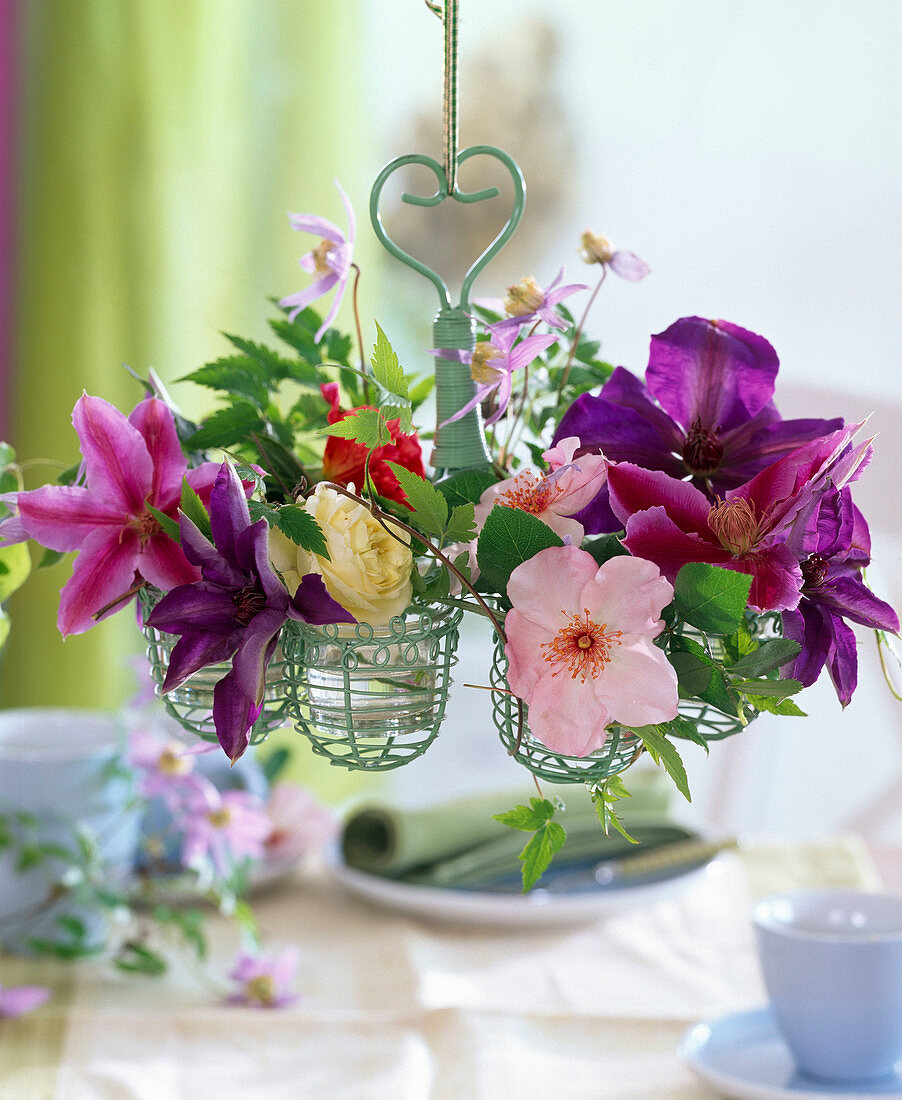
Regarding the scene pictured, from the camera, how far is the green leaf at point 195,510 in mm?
365

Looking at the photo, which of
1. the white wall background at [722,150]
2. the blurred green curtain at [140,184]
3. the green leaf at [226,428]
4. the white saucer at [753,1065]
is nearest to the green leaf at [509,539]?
the green leaf at [226,428]

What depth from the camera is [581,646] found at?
337 mm

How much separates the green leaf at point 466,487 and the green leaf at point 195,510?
8 cm

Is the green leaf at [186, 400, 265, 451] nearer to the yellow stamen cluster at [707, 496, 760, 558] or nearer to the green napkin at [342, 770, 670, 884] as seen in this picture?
the yellow stamen cluster at [707, 496, 760, 558]

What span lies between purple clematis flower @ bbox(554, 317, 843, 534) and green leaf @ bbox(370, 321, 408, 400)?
0.07 m

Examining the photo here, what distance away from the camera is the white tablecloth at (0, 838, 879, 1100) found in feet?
2.23

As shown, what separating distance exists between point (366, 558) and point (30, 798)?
55cm

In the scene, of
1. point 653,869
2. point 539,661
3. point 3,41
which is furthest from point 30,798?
point 3,41

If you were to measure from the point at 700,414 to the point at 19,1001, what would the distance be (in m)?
0.59

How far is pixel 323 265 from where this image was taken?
454 mm

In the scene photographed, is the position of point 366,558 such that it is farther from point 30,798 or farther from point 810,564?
point 30,798

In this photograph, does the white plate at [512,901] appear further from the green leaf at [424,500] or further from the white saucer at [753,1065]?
the green leaf at [424,500]

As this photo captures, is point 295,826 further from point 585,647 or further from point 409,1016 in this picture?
point 585,647

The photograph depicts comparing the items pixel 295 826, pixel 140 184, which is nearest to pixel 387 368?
pixel 295 826
